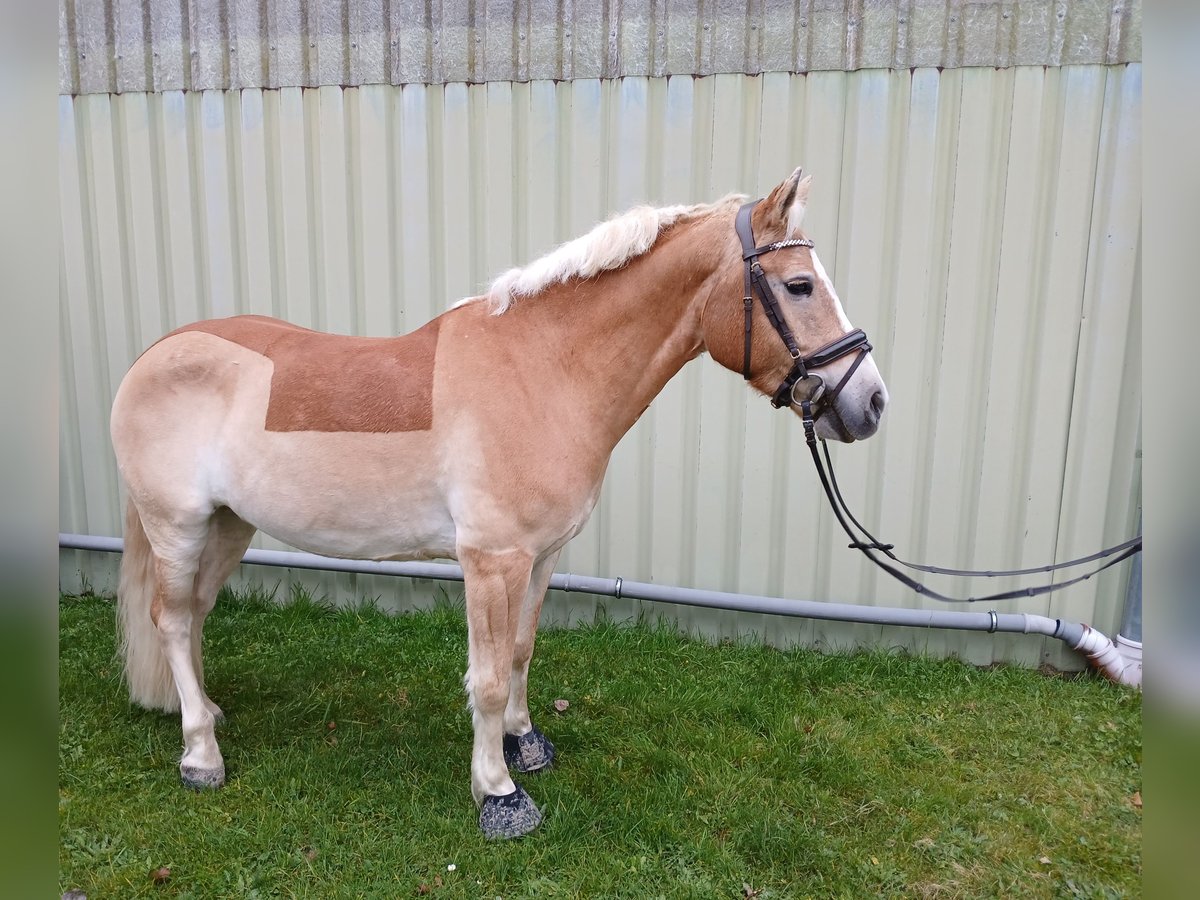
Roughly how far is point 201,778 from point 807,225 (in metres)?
3.78

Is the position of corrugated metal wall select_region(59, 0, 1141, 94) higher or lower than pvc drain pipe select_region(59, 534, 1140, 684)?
higher

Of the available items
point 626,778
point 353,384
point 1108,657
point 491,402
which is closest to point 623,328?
point 491,402

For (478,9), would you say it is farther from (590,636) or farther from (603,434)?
(590,636)

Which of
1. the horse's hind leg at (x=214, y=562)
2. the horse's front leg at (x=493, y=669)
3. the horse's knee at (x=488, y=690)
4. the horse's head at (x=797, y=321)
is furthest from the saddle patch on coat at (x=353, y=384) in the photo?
the horse's head at (x=797, y=321)

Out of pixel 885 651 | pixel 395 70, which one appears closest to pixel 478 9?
pixel 395 70

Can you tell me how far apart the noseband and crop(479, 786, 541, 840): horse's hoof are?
5.75ft

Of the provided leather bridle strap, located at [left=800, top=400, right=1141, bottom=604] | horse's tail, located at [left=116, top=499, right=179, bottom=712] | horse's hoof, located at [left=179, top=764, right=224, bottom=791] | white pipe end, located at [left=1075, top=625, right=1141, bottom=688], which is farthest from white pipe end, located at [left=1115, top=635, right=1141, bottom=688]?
horse's tail, located at [left=116, top=499, right=179, bottom=712]

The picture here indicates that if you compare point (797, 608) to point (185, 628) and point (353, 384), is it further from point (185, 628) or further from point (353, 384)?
point (185, 628)

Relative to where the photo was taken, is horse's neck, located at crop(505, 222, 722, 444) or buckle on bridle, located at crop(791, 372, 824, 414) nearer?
buckle on bridle, located at crop(791, 372, 824, 414)

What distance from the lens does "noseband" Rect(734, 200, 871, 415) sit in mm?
2299

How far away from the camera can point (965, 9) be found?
3707mm

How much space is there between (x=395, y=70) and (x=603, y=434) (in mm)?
2805

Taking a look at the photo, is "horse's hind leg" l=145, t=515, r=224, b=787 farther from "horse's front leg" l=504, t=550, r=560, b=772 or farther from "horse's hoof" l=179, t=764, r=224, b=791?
"horse's front leg" l=504, t=550, r=560, b=772
